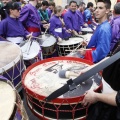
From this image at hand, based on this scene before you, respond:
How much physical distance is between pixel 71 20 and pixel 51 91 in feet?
12.3

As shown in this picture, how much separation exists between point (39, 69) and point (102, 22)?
3.70ft

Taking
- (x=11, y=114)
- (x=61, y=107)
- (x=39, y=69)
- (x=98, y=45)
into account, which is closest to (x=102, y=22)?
(x=98, y=45)

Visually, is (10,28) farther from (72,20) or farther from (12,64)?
(72,20)

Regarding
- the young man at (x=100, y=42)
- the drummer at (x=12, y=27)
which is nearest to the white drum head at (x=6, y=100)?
the young man at (x=100, y=42)

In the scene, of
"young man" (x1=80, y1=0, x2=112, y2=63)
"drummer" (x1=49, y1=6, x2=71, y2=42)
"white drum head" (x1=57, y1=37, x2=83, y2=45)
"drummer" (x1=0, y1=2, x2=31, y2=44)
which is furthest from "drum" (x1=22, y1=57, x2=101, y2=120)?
"drummer" (x1=49, y1=6, x2=71, y2=42)

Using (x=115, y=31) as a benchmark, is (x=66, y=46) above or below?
below

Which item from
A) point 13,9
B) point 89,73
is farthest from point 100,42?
point 13,9

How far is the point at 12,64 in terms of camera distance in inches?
79.7

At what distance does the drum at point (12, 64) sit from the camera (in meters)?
1.99

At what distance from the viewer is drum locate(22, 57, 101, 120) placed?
1487mm

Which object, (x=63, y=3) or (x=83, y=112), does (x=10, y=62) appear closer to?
(x=83, y=112)

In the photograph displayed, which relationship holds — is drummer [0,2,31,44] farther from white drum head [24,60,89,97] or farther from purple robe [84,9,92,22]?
purple robe [84,9,92,22]

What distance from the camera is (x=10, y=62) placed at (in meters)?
2.03

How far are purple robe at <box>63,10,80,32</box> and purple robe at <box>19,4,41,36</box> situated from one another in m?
1.05
